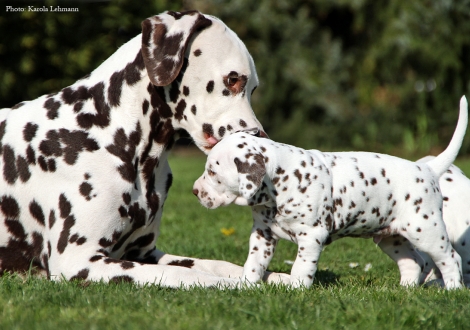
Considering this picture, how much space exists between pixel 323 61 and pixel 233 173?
15.5 metres

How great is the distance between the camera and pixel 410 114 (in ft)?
62.9

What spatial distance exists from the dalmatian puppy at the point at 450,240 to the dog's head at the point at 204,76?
1636mm

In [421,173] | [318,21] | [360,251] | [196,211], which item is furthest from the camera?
[318,21]

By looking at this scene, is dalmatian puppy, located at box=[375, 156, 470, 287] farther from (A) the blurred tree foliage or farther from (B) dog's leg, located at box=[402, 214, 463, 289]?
(A) the blurred tree foliage

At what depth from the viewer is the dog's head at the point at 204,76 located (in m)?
4.93

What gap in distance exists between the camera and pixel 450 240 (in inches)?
229

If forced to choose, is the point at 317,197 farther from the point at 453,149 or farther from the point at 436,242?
the point at 453,149

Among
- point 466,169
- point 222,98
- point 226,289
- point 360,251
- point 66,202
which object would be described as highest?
point 222,98

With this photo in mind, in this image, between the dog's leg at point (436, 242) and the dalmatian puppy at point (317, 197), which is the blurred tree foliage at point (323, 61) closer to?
the dalmatian puppy at point (317, 197)

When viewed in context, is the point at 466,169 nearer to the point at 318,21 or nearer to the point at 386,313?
the point at 318,21

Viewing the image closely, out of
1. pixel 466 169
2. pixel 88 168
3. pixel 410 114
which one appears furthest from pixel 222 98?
pixel 410 114

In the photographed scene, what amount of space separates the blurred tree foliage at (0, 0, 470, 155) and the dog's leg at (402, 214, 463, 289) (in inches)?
522

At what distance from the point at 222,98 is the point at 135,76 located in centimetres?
67

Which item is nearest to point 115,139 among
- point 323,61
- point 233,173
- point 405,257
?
point 233,173
